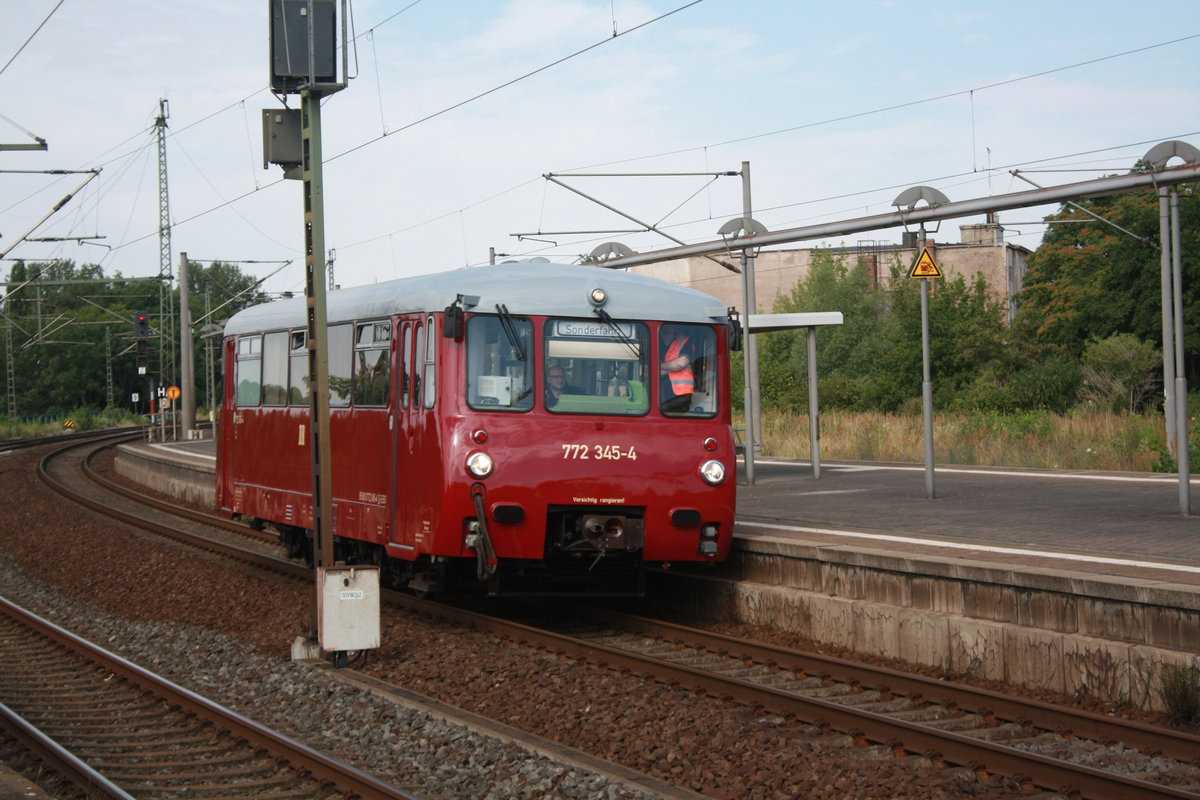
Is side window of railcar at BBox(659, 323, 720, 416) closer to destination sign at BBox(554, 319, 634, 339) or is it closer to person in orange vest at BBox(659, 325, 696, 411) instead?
person in orange vest at BBox(659, 325, 696, 411)

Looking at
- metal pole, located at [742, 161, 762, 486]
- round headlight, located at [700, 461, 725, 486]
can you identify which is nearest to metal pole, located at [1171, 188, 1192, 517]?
round headlight, located at [700, 461, 725, 486]

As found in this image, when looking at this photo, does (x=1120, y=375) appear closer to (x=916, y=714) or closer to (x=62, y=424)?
(x=916, y=714)

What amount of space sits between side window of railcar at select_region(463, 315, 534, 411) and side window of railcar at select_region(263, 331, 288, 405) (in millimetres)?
4692

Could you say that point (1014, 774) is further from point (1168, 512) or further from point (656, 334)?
point (1168, 512)

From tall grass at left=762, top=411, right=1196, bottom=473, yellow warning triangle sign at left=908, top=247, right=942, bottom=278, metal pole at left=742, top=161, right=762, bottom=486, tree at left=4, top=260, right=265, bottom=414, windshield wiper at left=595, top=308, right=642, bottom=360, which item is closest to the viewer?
windshield wiper at left=595, top=308, right=642, bottom=360

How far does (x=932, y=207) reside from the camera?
18562mm

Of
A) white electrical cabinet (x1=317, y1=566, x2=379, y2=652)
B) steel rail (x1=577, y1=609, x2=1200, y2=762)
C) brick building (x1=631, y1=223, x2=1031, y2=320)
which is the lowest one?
steel rail (x1=577, y1=609, x2=1200, y2=762)

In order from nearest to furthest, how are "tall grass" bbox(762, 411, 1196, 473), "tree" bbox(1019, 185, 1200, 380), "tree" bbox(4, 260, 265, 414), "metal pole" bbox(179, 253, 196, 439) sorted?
"tall grass" bbox(762, 411, 1196, 473) → "metal pole" bbox(179, 253, 196, 439) → "tree" bbox(1019, 185, 1200, 380) → "tree" bbox(4, 260, 265, 414)

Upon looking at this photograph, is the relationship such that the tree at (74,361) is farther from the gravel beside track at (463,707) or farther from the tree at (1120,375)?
the gravel beside track at (463,707)

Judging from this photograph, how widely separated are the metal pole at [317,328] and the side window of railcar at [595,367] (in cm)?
188

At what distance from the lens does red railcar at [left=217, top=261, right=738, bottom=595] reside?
1120 centimetres

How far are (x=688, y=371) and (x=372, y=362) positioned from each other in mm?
3195

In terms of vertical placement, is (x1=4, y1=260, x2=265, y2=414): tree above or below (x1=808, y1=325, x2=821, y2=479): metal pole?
above

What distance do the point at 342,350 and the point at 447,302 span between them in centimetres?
281
